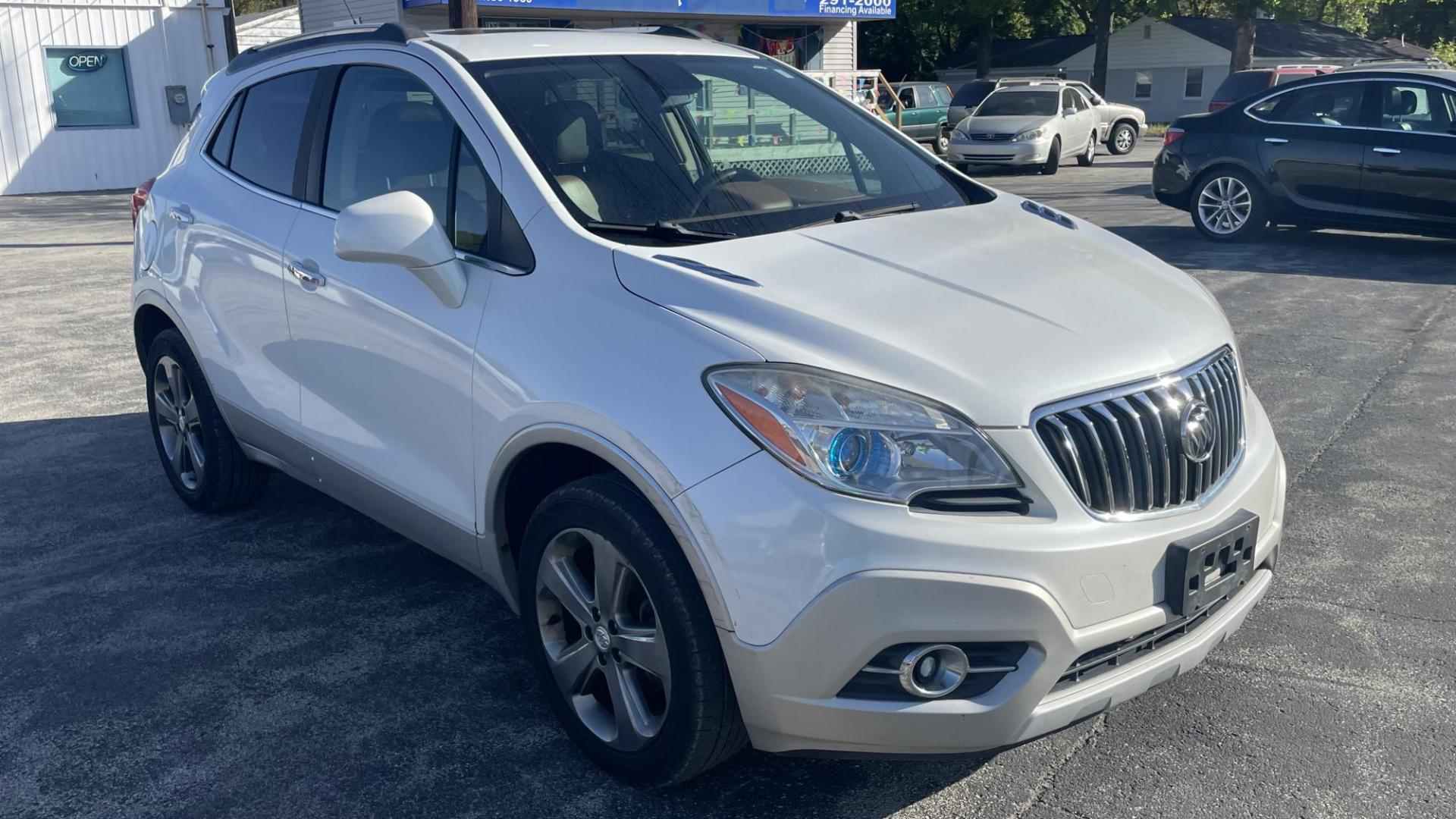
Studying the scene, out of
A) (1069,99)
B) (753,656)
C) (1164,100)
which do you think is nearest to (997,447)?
(753,656)

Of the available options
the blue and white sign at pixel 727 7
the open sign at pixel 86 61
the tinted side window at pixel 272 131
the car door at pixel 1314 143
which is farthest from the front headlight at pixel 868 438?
the open sign at pixel 86 61

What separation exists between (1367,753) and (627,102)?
2699 millimetres

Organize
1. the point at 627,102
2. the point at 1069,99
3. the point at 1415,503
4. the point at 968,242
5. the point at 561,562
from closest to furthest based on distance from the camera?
the point at 561,562
the point at 968,242
the point at 627,102
the point at 1415,503
the point at 1069,99

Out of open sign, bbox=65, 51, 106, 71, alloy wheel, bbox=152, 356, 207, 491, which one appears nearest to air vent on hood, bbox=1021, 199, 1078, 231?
alloy wheel, bbox=152, 356, 207, 491

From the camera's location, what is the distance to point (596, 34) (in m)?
4.13

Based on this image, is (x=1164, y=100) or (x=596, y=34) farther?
(x=1164, y=100)

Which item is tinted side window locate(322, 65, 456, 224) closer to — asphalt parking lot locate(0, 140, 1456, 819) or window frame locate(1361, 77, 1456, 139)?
asphalt parking lot locate(0, 140, 1456, 819)

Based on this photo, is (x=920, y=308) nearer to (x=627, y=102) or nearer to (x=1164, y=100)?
(x=627, y=102)

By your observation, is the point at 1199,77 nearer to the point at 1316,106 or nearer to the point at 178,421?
the point at 1316,106

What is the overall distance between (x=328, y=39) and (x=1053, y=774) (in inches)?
129

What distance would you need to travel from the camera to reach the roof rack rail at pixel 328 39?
3.87m

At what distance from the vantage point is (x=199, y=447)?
16.2 ft

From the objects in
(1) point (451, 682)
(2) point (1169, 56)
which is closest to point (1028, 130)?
(1) point (451, 682)

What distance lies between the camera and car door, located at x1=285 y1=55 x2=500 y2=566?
3338 mm
